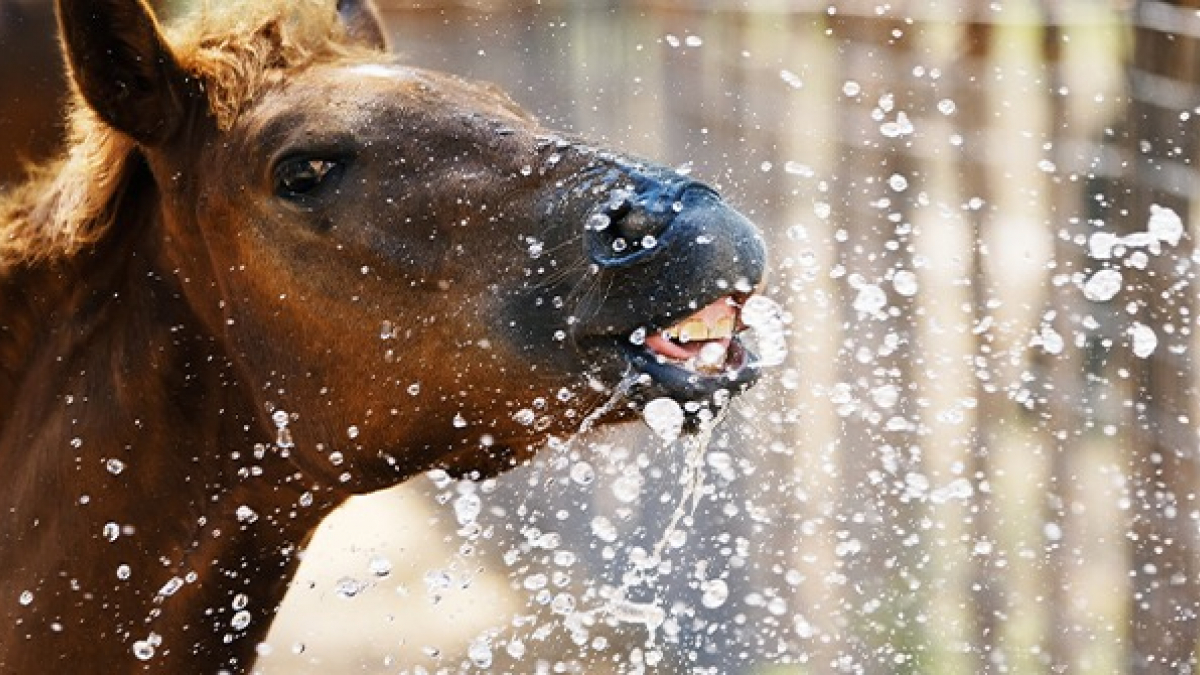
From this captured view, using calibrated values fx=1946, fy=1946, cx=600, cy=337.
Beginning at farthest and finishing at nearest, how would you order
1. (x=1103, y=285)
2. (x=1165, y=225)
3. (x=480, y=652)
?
(x=1103, y=285) → (x=480, y=652) → (x=1165, y=225)

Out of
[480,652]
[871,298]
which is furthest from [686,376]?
[871,298]

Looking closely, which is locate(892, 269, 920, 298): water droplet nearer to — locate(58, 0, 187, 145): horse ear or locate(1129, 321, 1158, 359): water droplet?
locate(1129, 321, 1158, 359): water droplet

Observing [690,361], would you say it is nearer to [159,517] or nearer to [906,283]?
[159,517]

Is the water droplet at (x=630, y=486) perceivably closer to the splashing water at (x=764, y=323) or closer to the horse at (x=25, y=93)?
the horse at (x=25, y=93)

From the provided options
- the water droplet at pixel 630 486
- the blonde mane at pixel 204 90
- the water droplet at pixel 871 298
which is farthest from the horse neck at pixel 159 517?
the water droplet at pixel 871 298

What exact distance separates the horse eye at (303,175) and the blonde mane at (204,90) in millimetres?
173

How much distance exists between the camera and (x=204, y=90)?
300 cm

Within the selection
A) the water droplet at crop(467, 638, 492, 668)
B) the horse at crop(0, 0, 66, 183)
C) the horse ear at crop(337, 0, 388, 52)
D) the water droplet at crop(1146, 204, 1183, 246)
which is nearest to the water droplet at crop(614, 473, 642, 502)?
the water droplet at crop(467, 638, 492, 668)

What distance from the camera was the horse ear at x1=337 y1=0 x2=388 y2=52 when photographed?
3.48 metres

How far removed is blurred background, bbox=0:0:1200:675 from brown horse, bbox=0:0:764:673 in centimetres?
127

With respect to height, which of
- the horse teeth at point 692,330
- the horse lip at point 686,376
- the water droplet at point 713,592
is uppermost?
the horse teeth at point 692,330

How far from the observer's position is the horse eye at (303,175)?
282 centimetres

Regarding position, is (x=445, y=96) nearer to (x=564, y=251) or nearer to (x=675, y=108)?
(x=564, y=251)

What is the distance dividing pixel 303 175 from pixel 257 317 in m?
0.23
